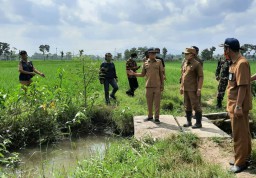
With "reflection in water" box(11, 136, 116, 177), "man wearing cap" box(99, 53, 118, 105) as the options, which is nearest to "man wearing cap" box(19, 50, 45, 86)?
"man wearing cap" box(99, 53, 118, 105)

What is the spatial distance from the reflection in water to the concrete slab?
30.5 inches

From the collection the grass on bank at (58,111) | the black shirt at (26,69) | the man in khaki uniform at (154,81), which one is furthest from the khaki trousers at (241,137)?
the black shirt at (26,69)

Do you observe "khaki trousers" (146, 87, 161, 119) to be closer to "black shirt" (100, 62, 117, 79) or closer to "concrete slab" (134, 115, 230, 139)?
"concrete slab" (134, 115, 230, 139)

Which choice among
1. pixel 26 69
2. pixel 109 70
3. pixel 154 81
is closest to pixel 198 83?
pixel 154 81

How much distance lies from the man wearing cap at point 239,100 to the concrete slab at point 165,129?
64.9 inches

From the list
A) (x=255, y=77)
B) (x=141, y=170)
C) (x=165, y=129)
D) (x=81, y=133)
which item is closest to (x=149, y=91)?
(x=165, y=129)

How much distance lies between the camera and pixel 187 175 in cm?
389

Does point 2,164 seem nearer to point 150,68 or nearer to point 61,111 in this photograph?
point 61,111

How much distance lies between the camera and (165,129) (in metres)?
6.77

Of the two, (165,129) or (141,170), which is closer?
(141,170)

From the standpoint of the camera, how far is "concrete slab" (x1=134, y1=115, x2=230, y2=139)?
20.6 ft

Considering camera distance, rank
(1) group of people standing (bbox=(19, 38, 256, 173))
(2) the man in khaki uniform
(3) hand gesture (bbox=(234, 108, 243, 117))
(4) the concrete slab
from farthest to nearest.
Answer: (2) the man in khaki uniform, (4) the concrete slab, (1) group of people standing (bbox=(19, 38, 256, 173)), (3) hand gesture (bbox=(234, 108, 243, 117))

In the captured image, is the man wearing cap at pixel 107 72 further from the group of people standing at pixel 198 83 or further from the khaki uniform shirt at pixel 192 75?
the khaki uniform shirt at pixel 192 75

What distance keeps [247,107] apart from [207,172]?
1158 mm
